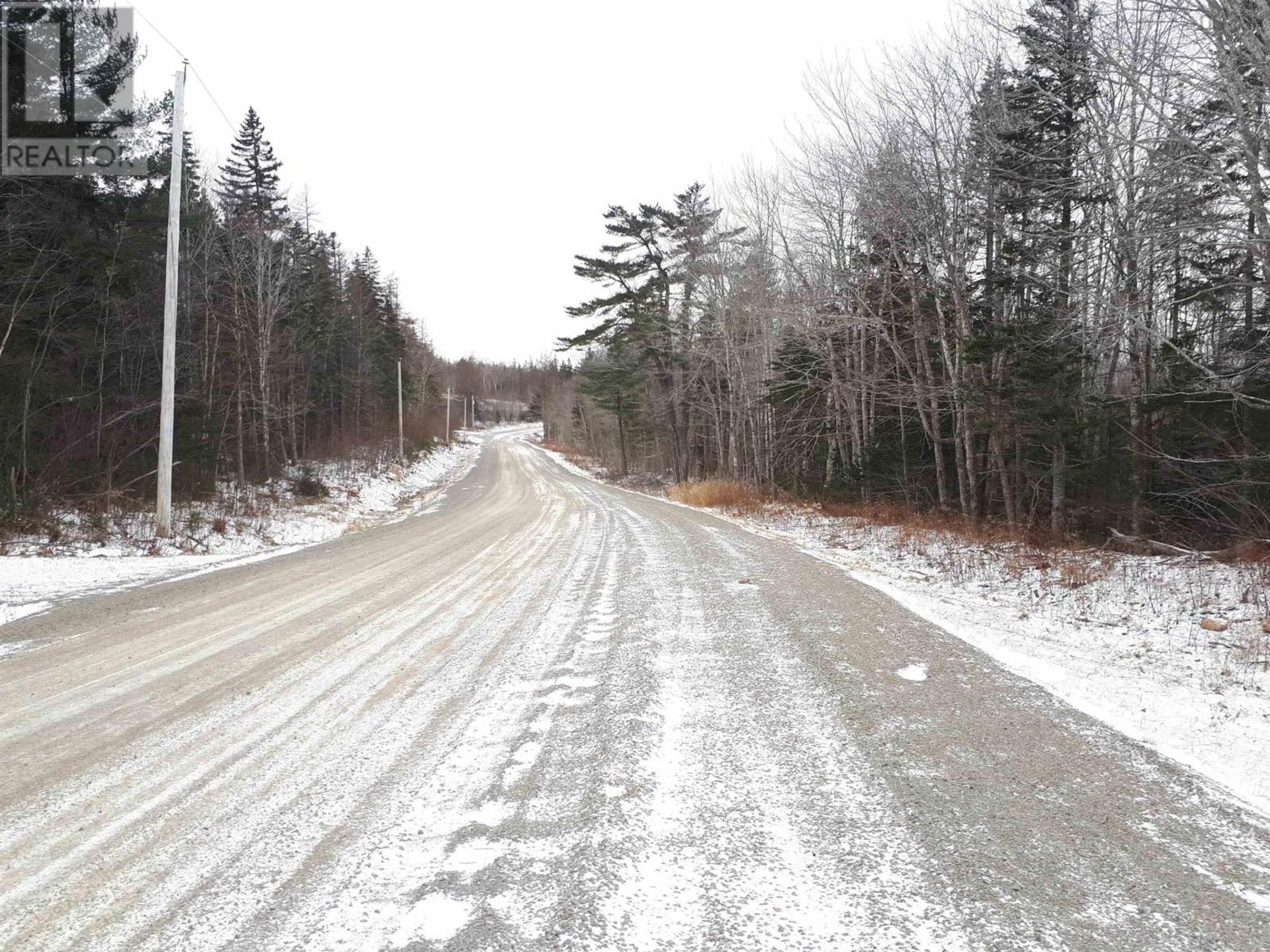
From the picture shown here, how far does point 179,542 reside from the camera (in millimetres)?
10398

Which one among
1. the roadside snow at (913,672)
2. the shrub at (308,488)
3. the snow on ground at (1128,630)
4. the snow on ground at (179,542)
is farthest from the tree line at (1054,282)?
the shrub at (308,488)

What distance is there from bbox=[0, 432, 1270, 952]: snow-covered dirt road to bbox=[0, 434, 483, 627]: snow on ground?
233cm

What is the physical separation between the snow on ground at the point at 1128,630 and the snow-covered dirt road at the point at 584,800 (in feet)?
0.98

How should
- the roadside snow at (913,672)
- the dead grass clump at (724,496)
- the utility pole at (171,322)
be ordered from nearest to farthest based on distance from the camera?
the roadside snow at (913,672)
the utility pole at (171,322)
the dead grass clump at (724,496)

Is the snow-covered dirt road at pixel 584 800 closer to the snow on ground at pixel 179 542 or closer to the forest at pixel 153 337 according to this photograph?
the snow on ground at pixel 179 542

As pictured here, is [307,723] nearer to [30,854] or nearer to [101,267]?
[30,854]

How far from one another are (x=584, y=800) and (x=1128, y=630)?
16.5ft

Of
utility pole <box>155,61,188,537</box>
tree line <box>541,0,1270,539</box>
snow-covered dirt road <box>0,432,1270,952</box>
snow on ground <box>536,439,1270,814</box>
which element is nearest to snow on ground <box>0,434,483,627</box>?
utility pole <box>155,61,188,537</box>

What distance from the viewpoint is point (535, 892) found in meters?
1.96

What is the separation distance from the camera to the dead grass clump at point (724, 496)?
1863 centimetres

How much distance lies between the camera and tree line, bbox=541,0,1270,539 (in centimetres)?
616

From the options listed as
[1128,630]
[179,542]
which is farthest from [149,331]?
[1128,630]

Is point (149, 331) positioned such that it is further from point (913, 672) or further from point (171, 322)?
point (913, 672)

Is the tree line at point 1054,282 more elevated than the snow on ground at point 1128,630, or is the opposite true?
the tree line at point 1054,282
